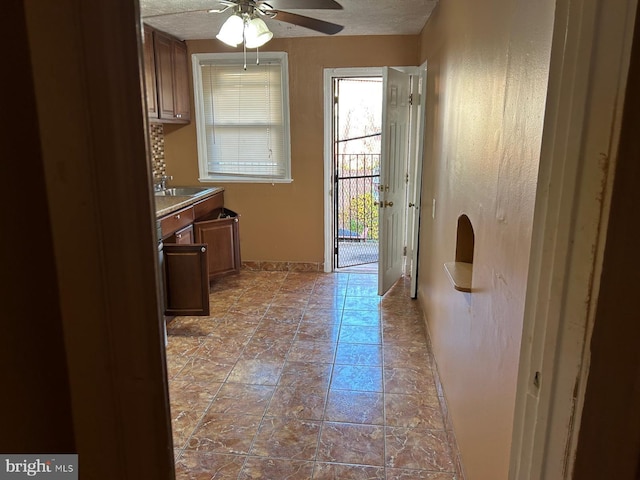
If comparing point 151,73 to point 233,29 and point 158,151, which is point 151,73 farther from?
point 233,29

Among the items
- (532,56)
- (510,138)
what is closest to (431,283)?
(510,138)

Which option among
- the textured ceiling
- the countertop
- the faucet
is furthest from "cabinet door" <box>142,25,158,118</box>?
the faucet

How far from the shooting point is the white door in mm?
3795

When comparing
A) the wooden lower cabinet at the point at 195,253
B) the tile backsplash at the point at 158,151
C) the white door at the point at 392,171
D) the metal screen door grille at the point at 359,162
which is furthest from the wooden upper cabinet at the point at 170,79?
the metal screen door grille at the point at 359,162

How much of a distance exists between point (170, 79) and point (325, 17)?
1605mm

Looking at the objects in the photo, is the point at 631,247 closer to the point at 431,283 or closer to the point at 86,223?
the point at 86,223

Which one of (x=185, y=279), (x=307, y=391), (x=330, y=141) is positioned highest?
(x=330, y=141)

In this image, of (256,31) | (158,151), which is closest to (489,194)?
(256,31)

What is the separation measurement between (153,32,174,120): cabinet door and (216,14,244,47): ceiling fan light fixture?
1690mm

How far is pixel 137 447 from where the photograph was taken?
0.59 m

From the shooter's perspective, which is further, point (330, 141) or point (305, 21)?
point (330, 141)

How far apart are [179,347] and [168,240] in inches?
35.9

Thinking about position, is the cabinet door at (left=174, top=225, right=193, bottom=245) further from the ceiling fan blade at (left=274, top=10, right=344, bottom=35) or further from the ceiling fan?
the ceiling fan blade at (left=274, top=10, right=344, bottom=35)

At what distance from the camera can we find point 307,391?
2.69 metres
